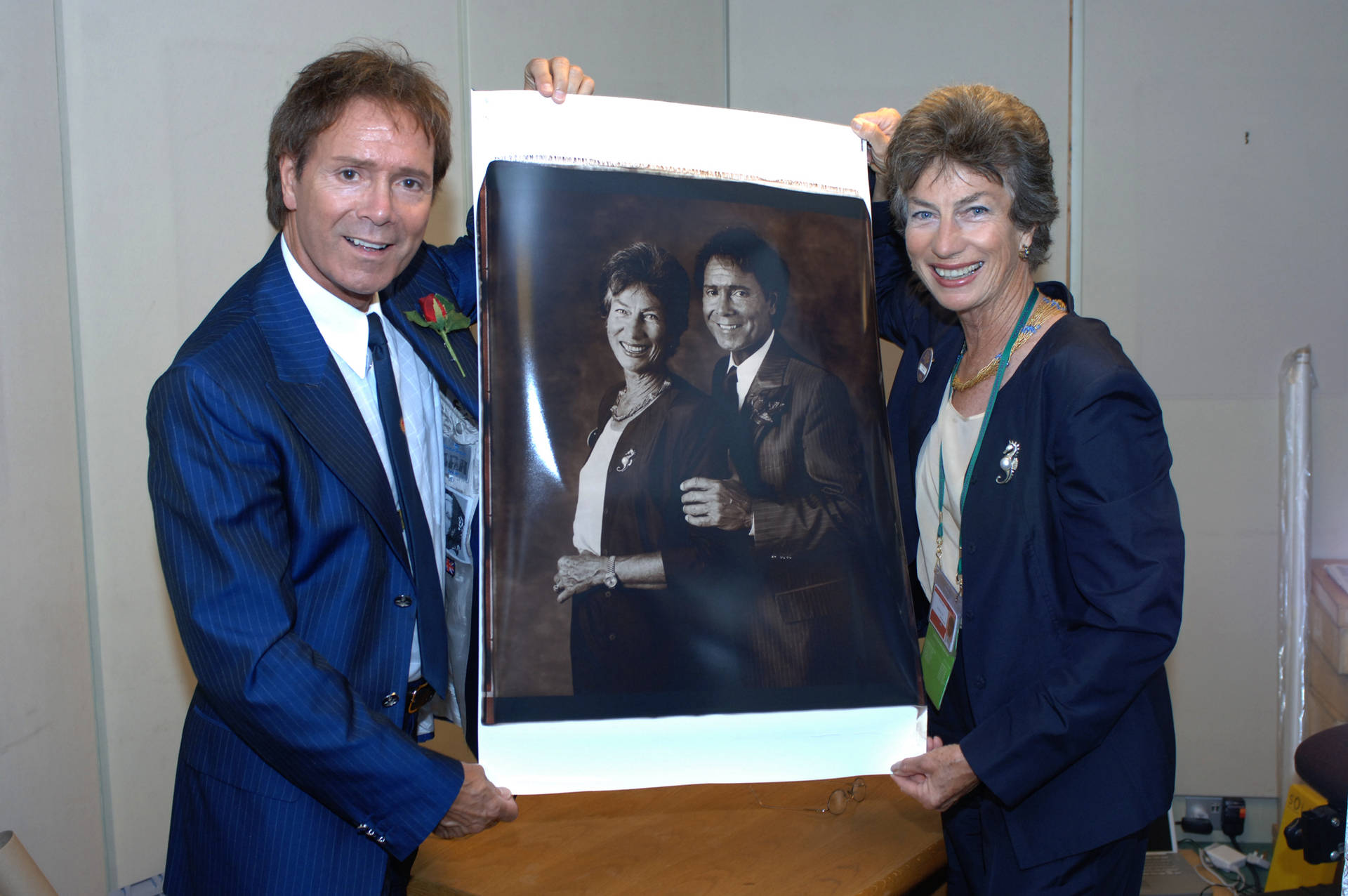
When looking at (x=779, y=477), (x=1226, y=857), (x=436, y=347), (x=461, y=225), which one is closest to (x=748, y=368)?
(x=779, y=477)

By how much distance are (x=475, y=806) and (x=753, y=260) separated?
0.90 metres

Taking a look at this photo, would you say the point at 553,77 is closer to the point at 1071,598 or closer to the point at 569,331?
the point at 569,331

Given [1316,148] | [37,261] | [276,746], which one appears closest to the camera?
[276,746]

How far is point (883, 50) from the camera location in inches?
136

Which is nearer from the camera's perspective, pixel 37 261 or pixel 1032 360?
pixel 1032 360

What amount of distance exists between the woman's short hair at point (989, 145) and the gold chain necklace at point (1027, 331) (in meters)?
0.10

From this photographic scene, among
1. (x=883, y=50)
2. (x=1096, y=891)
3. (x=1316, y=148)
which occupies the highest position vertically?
(x=883, y=50)

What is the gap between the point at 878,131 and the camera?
164 centimetres

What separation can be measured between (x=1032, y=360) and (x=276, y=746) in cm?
121

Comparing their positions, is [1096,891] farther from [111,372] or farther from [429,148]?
[111,372]

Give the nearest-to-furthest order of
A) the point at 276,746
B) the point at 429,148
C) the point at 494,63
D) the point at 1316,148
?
the point at 276,746, the point at 429,148, the point at 494,63, the point at 1316,148

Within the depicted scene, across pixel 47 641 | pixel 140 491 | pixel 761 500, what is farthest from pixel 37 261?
pixel 761 500

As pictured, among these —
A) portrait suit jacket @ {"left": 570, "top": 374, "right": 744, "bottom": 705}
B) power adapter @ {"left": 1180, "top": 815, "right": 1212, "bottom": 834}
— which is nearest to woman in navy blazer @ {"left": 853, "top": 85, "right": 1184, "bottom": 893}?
portrait suit jacket @ {"left": 570, "top": 374, "right": 744, "bottom": 705}

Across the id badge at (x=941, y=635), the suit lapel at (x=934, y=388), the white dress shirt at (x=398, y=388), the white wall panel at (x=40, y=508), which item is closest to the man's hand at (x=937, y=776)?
the id badge at (x=941, y=635)
